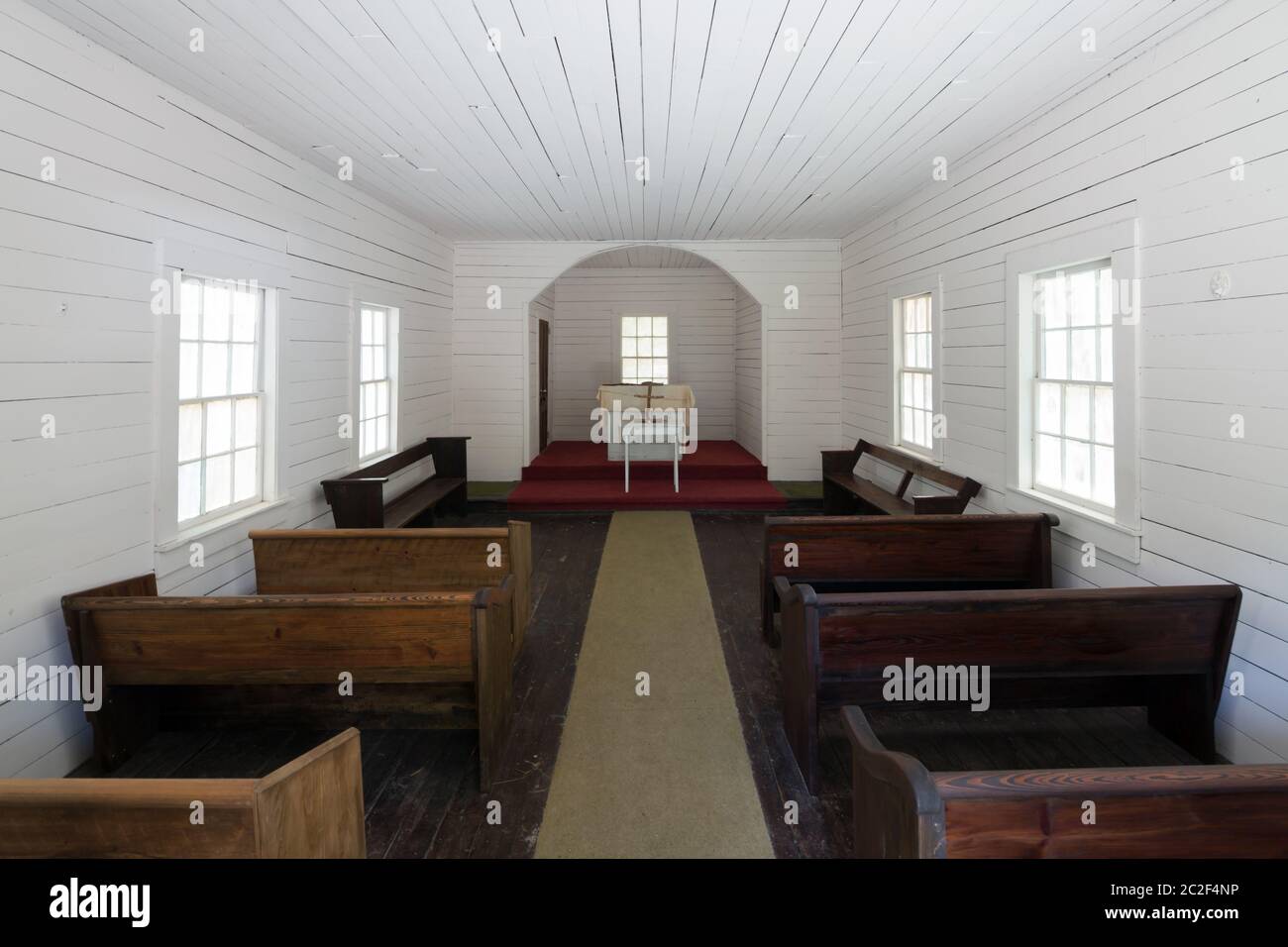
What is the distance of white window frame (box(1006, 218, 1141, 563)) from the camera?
10.8 feet

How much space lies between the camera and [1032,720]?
10.3 ft

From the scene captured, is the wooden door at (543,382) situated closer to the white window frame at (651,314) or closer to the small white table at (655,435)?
the white window frame at (651,314)

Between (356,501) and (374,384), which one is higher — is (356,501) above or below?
below

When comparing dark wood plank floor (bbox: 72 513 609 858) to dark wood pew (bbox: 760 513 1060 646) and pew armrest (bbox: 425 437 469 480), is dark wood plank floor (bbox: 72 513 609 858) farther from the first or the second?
pew armrest (bbox: 425 437 469 480)

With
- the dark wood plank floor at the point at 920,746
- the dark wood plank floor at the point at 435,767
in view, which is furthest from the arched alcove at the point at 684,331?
the dark wood plank floor at the point at 920,746

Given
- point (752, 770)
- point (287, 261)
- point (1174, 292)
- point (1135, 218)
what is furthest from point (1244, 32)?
point (287, 261)

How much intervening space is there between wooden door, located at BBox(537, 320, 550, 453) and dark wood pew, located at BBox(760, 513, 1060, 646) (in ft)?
20.8

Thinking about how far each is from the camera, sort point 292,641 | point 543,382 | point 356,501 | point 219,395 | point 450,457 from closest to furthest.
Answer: point 292,641 < point 219,395 < point 356,501 < point 450,457 < point 543,382

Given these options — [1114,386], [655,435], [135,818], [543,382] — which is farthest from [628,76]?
[543,382]

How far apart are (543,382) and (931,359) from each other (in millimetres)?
6245

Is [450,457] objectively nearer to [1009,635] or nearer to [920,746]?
[920,746]

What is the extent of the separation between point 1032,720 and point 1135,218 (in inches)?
92.2

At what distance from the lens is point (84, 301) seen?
295 centimetres

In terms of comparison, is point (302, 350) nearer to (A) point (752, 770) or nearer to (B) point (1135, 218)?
(A) point (752, 770)
